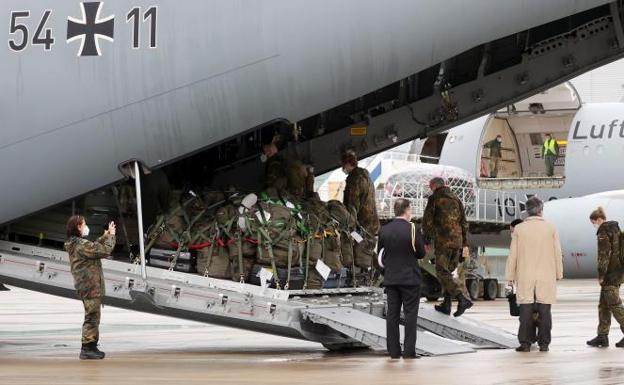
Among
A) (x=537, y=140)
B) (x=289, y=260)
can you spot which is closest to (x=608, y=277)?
(x=289, y=260)

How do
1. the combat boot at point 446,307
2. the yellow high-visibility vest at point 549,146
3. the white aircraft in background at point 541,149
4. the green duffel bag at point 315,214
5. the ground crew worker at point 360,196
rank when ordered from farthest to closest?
the yellow high-visibility vest at point 549,146, the white aircraft in background at point 541,149, the ground crew worker at point 360,196, the combat boot at point 446,307, the green duffel bag at point 315,214

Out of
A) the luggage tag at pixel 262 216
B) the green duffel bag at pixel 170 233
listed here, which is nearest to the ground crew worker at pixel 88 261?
the green duffel bag at pixel 170 233

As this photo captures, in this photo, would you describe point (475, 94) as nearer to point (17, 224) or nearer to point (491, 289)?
point (17, 224)

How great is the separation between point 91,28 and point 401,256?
3820 millimetres

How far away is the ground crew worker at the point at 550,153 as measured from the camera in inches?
1283

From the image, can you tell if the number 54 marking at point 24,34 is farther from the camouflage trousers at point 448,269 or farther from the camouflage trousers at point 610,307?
the camouflage trousers at point 610,307

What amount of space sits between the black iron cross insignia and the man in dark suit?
3416 mm

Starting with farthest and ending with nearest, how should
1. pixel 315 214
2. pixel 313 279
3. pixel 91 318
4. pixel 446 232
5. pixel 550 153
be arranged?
pixel 550 153
pixel 446 232
pixel 315 214
pixel 313 279
pixel 91 318

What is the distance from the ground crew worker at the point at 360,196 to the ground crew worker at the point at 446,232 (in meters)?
0.73

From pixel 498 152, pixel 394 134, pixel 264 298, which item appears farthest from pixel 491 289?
pixel 264 298

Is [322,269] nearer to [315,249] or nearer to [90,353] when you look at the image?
[315,249]

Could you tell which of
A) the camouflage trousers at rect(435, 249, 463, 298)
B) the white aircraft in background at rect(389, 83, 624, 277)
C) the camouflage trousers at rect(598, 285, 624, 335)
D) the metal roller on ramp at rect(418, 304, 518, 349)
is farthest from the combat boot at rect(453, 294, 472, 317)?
the white aircraft in background at rect(389, 83, 624, 277)

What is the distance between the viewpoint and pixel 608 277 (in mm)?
14648

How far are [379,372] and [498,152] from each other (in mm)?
22763
